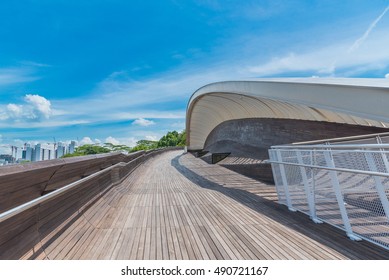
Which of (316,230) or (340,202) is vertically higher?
(340,202)

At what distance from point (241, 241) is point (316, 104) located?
5.38m

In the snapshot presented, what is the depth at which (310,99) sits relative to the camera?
7289mm

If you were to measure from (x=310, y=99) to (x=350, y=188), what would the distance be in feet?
13.9

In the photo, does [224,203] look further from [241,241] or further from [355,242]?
[355,242]

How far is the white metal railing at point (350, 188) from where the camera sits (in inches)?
130

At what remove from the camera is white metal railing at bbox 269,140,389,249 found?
330 cm

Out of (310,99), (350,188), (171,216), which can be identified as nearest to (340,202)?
(350,188)

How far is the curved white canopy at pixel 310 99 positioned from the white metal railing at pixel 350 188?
1821mm

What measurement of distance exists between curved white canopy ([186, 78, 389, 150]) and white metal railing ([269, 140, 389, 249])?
1.82 metres

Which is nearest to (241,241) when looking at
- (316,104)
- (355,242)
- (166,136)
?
(355,242)

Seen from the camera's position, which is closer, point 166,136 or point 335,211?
point 335,211

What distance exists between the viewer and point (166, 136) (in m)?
93.2

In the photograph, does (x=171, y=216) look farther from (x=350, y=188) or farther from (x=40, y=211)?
(x=350, y=188)

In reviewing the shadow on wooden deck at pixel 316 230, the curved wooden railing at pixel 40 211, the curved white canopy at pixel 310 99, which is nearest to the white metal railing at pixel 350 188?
the shadow on wooden deck at pixel 316 230
